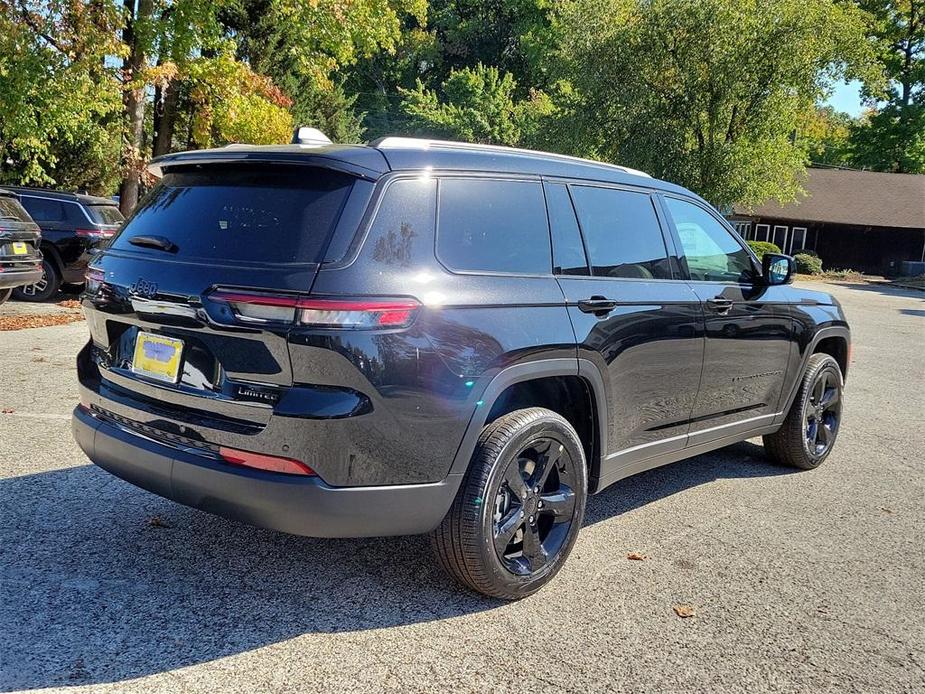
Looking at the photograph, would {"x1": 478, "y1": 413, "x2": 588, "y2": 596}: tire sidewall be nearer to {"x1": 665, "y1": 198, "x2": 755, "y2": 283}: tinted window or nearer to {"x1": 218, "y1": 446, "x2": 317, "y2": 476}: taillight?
{"x1": 218, "y1": 446, "x2": 317, "y2": 476}: taillight

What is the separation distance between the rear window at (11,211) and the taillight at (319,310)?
8.77 m

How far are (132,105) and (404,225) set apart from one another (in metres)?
16.1

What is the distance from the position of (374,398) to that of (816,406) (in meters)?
3.99

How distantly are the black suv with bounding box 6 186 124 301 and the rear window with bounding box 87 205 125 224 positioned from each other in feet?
0.06

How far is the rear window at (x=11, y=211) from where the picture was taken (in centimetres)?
1029

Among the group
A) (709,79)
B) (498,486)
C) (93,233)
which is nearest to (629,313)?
(498,486)

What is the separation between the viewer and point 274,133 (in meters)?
20.6

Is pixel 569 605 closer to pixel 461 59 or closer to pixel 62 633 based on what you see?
pixel 62 633

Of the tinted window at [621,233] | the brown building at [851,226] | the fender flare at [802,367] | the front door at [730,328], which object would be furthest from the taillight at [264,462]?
the brown building at [851,226]

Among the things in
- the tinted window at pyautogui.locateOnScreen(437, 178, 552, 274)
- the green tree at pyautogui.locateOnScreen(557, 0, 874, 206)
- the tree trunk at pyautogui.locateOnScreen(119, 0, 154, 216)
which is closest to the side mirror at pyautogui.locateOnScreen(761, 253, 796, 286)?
the tinted window at pyautogui.locateOnScreen(437, 178, 552, 274)

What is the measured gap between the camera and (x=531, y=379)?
11.4 feet

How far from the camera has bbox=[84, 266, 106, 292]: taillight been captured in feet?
11.7

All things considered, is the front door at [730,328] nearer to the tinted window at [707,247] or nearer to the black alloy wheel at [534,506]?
the tinted window at [707,247]

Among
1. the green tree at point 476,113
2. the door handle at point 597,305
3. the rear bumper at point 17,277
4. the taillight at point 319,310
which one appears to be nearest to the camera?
the taillight at point 319,310
